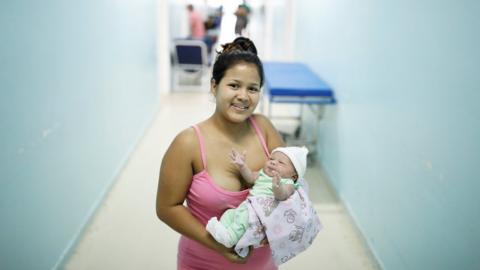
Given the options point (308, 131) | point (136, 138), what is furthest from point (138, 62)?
point (308, 131)

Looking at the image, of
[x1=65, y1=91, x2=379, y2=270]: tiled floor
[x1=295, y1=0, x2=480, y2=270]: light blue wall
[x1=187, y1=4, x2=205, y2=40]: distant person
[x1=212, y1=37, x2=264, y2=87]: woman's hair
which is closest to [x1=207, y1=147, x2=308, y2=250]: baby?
[x1=212, y1=37, x2=264, y2=87]: woman's hair

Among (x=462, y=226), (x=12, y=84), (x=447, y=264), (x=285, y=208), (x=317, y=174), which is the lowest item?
(x=317, y=174)

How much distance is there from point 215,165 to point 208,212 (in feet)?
0.49

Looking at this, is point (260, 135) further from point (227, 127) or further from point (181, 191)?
point (181, 191)

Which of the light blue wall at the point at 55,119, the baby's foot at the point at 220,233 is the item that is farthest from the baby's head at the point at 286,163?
the light blue wall at the point at 55,119

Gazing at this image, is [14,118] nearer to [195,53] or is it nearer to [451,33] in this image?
[451,33]

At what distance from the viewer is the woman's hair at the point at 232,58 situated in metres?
1.20

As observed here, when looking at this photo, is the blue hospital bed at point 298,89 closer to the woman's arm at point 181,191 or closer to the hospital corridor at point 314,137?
the hospital corridor at point 314,137

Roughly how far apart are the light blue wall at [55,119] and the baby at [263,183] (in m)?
1.02

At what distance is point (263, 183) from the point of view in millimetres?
1186

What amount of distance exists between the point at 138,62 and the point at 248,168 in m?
→ 3.27

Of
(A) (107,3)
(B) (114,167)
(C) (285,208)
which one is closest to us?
(C) (285,208)

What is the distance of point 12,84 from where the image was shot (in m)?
1.68

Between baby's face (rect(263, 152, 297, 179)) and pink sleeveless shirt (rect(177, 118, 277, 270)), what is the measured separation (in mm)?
80
